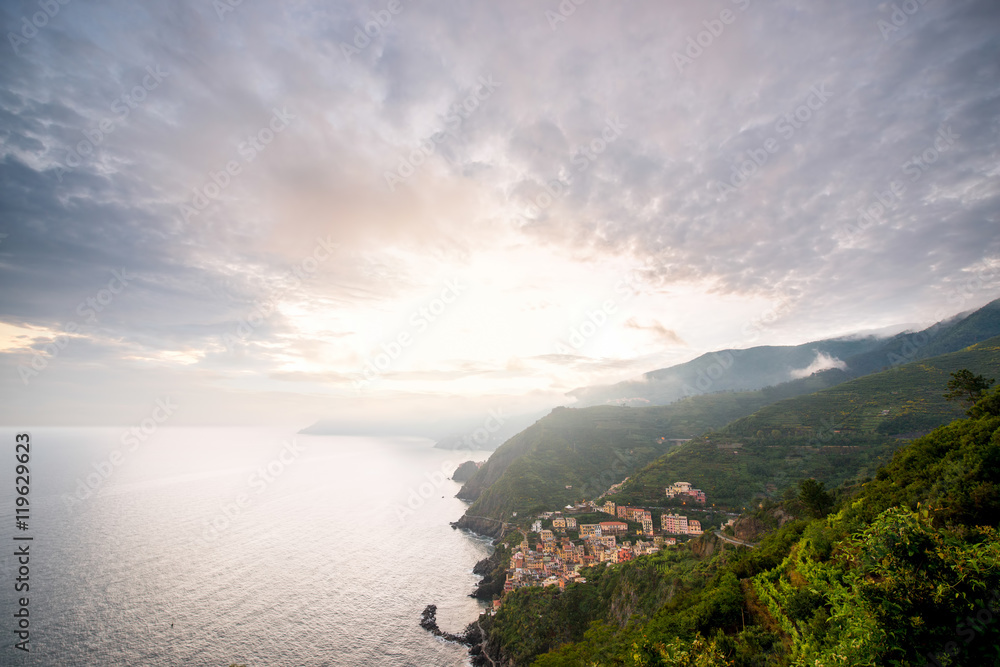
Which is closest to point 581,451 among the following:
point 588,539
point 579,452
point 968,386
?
point 579,452

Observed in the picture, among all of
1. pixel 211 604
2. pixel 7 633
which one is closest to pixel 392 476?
pixel 211 604

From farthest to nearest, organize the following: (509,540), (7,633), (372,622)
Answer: (509,540) < (372,622) < (7,633)

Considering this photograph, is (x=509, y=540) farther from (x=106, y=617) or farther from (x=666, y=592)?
(x=106, y=617)

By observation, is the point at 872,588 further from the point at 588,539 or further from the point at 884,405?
the point at 884,405

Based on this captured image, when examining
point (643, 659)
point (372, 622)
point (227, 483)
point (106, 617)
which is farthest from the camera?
point (227, 483)
